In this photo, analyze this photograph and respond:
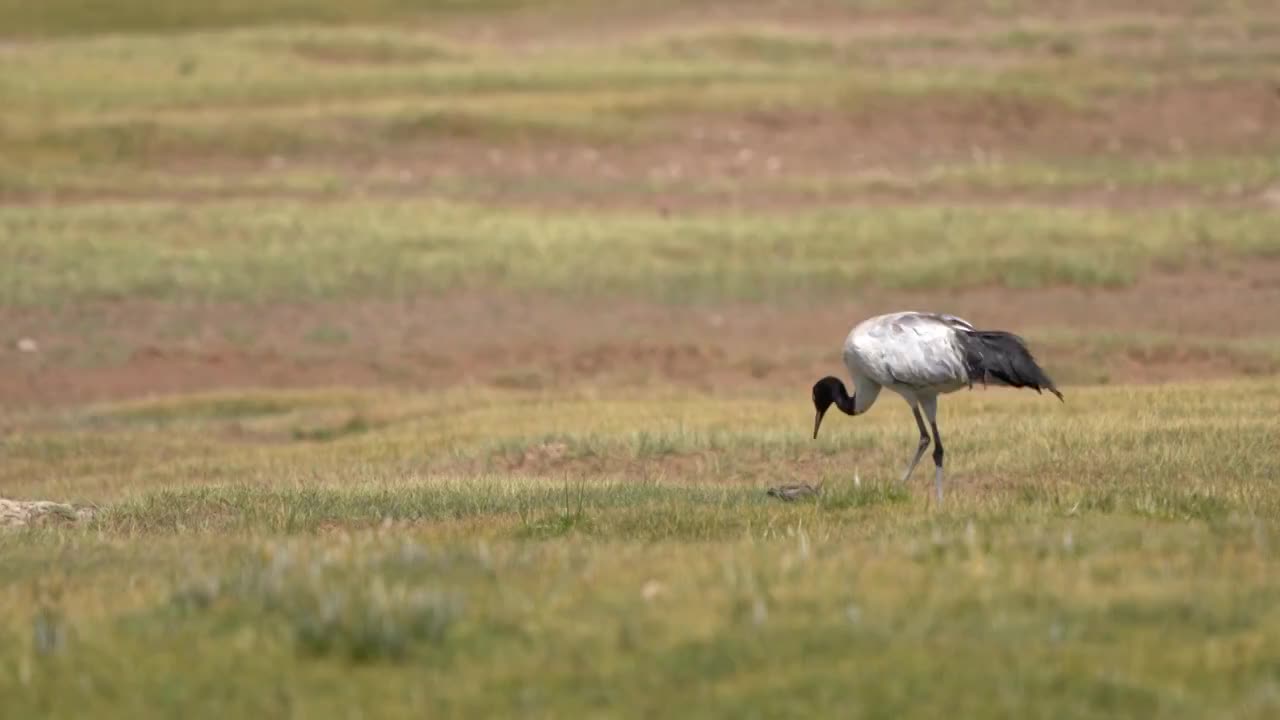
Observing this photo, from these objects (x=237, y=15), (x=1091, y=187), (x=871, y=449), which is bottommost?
(x=871, y=449)

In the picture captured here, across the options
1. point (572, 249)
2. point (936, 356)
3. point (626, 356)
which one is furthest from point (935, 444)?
point (572, 249)

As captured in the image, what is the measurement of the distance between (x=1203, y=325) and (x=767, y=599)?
17.5 meters

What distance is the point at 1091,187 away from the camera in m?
30.6

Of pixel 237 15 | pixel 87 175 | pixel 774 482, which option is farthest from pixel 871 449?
pixel 237 15

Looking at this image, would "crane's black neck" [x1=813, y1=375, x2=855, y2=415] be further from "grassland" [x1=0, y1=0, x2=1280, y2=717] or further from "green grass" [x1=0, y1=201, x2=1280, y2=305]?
"green grass" [x1=0, y1=201, x2=1280, y2=305]

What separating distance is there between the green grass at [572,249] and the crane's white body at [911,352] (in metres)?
13.3

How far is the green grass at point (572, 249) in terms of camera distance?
82.4 feet

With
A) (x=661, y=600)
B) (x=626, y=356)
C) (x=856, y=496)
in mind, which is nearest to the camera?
(x=661, y=600)

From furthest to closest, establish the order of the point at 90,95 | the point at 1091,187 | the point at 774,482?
1. the point at 90,95
2. the point at 1091,187
3. the point at 774,482

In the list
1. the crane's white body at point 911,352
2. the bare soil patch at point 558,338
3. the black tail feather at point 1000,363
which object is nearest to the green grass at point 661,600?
the black tail feather at point 1000,363

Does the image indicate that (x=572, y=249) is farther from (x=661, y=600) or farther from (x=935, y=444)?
(x=661, y=600)

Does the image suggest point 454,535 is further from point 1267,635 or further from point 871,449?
point 871,449

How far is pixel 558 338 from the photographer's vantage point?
23.1 m

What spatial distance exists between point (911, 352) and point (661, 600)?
5.02 meters
